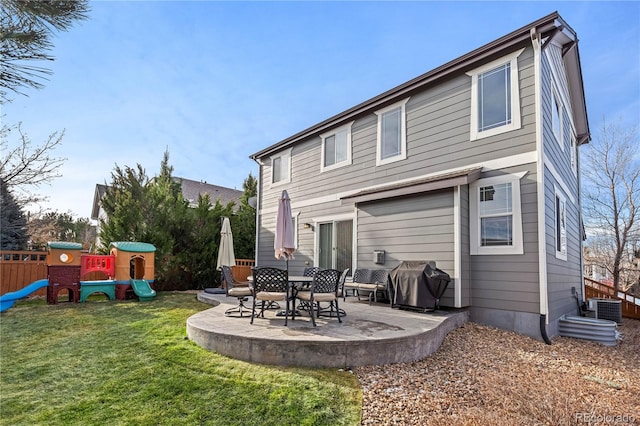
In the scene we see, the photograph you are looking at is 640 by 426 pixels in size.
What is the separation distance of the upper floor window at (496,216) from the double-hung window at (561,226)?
5.38 feet

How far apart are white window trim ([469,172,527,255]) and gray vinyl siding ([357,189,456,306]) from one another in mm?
461

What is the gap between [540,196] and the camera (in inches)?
227

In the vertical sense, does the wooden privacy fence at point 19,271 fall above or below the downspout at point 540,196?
below

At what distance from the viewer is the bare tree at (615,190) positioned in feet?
43.1

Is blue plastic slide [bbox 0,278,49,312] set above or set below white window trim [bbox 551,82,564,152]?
below

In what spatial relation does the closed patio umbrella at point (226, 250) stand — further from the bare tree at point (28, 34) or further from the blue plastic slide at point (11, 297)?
the bare tree at point (28, 34)

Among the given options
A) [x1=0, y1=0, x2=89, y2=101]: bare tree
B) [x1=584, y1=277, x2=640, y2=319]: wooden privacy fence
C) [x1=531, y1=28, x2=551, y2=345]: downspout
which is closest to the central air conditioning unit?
[x1=584, y1=277, x2=640, y2=319]: wooden privacy fence

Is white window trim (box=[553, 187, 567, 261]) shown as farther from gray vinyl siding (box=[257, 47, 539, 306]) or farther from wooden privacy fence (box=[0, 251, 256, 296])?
wooden privacy fence (box=[0, 251, 256, 296])

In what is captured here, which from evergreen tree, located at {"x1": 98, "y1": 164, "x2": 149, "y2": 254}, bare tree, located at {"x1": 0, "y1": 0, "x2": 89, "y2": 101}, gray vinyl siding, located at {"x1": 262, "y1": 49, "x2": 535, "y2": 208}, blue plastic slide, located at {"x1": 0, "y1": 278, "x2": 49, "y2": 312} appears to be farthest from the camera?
evergreen tree, located at {"x1": 98, "y1": 164, "x2": 149, "y2": 254}

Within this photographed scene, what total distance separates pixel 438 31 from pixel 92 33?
8167 mm

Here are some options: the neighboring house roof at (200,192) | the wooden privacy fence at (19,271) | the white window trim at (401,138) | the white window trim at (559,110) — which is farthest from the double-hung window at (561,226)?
the neighboring house roof at (200,192)

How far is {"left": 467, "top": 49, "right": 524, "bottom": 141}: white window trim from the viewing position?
6.17m

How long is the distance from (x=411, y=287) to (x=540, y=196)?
8.99ft

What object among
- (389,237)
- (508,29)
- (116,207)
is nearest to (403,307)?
(389,237)
